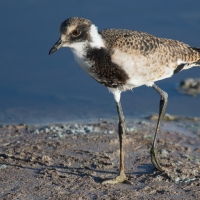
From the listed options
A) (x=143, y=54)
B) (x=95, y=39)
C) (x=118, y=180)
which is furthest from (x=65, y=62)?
(x=118, y=180)

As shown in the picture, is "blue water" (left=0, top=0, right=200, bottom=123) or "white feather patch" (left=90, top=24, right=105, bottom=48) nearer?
"white feather patch" (left=90, top=24, right=105, bottom=48)

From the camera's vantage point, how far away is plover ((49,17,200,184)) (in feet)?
25.2

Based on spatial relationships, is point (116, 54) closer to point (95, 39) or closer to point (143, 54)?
point (95, 39)

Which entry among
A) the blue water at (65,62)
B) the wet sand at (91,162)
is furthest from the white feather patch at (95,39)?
the blue water at (65,62)

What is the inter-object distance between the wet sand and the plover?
236 mm

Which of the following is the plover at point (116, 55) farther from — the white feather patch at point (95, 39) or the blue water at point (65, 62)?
the blue water at point (65, 62)

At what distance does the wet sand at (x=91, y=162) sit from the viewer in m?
7.48

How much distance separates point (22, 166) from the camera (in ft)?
26.6

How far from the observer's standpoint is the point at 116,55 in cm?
771

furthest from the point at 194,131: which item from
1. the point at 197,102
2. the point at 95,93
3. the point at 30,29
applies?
the point at 30,29

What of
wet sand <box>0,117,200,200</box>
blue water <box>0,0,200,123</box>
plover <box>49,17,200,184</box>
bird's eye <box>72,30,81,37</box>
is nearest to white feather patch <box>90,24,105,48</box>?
plover <box>49,17,200,184</box>

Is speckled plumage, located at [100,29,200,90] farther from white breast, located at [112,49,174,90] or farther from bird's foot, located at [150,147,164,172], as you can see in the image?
bird's foot, located at [150,147,164,172]

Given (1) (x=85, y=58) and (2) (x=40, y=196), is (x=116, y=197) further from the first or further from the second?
(1) (x=85, y=58)

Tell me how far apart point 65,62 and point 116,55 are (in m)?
4.55
